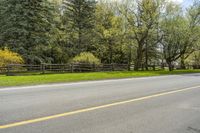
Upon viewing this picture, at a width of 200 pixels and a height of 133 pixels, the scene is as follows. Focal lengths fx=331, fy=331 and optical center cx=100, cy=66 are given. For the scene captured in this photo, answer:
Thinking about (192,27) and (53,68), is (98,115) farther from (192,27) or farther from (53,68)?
(192,27)

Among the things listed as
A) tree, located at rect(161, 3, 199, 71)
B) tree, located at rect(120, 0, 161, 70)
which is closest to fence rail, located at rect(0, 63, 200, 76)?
tree, located at rect(120, 0, 161, 70)

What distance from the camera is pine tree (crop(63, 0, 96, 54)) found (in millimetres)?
49562

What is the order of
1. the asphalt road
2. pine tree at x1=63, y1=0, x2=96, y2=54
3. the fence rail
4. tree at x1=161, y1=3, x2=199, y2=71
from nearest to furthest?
the asphalt road < the fence rail < tree at x1=161, y1=3, x2=199, y2=71 < pine tree at x1=63, y1=0, x2=96, y2=54

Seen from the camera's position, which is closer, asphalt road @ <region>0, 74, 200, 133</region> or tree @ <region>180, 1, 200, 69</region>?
asphalt road @ <region>0, 74, 200, 133</region>

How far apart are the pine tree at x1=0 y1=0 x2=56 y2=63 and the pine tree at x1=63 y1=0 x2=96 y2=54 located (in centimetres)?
860

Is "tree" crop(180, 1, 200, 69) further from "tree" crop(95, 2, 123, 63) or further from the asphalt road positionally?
the asphalt road

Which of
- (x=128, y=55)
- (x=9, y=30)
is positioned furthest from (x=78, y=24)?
(x=9, y=30)

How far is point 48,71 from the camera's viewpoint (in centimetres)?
3055

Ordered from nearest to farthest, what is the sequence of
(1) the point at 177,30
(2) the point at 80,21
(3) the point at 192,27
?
(1) the point at 177,30, (3) the point at 192,27, (2) the point at 80,21

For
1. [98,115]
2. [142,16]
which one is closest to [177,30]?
[142,16]

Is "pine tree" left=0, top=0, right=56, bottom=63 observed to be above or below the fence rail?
above

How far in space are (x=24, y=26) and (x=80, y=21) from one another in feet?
44.7

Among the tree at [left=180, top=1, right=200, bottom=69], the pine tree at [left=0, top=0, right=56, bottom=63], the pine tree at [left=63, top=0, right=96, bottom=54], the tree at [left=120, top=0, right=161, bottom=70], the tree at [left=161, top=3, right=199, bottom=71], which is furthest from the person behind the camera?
the pine tree at [left=63, top=0, right=96, bottom=54]

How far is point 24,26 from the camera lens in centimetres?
3900
